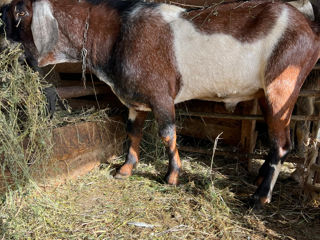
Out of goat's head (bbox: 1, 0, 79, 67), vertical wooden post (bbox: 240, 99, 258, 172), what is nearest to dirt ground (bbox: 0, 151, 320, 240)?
vertical wooden post (bbox: 240, 99, 258, 172)

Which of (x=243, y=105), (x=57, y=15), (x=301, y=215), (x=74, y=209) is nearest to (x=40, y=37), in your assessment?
(x=57, y=15)

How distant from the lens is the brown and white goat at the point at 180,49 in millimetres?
2688

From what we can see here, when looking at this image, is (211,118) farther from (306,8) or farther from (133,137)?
(306,8)

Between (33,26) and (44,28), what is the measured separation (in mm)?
102

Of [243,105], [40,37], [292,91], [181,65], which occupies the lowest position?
[243,105]

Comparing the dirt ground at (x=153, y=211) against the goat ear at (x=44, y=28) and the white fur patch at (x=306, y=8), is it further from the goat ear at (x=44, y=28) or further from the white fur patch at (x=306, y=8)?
the white fur patch at (x=306, y=8)

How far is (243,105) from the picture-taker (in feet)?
12.2

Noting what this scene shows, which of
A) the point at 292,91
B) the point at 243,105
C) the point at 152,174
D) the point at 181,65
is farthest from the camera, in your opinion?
the point at 243,105

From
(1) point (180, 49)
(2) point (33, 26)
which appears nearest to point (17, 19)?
(2) point (33, 26)

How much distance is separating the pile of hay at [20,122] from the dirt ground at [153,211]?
235 mm

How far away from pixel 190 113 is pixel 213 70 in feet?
3.18

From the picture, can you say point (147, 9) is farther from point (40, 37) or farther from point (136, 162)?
point (136, 162)

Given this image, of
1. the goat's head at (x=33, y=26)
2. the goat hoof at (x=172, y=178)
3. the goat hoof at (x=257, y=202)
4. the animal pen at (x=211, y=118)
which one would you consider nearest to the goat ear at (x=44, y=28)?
the goat's head at (x=33, y=26)

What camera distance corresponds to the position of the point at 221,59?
9.19 ft
